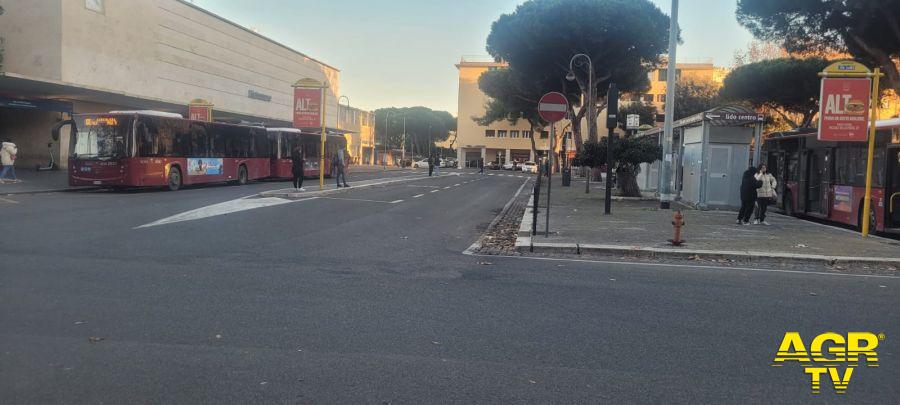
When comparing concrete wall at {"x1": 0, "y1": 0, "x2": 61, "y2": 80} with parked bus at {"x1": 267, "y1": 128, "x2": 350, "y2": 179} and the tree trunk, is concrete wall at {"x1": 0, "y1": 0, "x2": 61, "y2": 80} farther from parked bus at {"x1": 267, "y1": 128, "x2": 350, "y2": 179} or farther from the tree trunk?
the tree trunk

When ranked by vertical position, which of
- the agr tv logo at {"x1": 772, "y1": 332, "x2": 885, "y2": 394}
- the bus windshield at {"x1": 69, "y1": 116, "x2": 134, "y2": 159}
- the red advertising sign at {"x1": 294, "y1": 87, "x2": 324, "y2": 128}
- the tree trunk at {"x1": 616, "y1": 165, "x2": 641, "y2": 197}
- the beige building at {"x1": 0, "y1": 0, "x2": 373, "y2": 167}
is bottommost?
the agr tv logo at {"x1": 772, "y1": 332, "x2": 885, "y2": 394}

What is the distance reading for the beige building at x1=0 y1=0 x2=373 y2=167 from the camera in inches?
1241

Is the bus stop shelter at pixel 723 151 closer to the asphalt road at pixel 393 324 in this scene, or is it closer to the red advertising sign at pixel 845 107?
the red advertising sign at pixel 845 107

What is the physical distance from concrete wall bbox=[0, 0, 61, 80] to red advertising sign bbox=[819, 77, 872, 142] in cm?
3265

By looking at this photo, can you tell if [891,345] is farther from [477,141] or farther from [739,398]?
[477,141]

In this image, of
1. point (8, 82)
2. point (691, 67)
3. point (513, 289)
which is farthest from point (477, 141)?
point (513, 289)

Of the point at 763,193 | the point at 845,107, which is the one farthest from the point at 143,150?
the point at 845,107

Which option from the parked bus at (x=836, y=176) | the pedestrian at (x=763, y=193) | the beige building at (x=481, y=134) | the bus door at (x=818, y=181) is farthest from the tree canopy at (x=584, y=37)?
the beige building at (x=481, y=134)

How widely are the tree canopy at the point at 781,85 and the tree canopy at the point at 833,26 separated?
28.6ft

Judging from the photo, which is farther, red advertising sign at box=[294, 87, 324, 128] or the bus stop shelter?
red advertising sign at box=[294, 87, 324, 128]

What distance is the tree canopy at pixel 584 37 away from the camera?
34219 mm

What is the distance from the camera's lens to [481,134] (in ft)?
320

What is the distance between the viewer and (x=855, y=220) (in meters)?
15.8

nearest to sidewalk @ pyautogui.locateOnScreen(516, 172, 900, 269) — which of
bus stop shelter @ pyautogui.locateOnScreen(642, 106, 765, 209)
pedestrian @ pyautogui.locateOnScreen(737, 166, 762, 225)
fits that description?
pedestrian @ pyautogui.locateOnScreen(737, 166, 762, 225)
